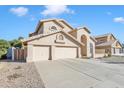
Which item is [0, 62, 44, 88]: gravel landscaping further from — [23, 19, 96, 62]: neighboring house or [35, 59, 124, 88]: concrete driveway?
[23, 19, 96, 62]: neighboring house

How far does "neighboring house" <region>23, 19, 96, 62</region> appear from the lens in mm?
23547

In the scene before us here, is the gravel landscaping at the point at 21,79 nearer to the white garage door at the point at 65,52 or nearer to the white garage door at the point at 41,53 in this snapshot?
the white garage door at the point at 41,53

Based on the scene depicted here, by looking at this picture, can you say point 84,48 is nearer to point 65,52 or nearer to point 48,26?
point 65,52

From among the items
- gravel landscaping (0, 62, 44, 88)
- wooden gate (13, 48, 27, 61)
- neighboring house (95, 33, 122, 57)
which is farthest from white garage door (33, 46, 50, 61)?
neighboring house (95, 33, 122, 57)

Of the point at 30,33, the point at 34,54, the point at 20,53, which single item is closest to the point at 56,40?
the point at 34,54

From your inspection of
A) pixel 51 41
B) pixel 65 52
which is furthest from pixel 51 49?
pixel 65 52

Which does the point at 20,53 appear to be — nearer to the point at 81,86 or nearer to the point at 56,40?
the point at 56,40

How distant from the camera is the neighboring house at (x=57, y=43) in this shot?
2355 cm

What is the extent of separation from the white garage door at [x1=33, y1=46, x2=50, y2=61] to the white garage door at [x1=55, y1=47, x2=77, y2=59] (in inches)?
59.4

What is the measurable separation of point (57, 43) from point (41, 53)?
2.72 m

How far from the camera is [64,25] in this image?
3266 cm

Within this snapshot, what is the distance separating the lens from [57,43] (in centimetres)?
2550
